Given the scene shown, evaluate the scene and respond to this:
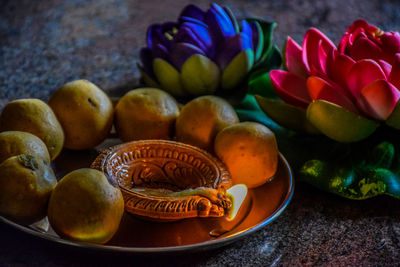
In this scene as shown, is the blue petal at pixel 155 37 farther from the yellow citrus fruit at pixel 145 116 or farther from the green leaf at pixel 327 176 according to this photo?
A: the green leaf at pixel 327 176

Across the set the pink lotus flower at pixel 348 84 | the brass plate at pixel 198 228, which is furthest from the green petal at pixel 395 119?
the brass plate at pixel 198 228

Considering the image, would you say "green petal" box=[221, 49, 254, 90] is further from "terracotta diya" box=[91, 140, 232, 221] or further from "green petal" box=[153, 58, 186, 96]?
"terracotta diya" box=[91, 140, 232, 221]

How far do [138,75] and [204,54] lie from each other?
205mm

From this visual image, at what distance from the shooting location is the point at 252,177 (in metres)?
0.45

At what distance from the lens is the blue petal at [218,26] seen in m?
0.59

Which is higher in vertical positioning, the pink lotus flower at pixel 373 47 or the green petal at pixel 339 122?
the pink lotus flower at pixel 373 47

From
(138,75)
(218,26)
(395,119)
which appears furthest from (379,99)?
(138,75)

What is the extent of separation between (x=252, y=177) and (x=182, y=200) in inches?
3.9

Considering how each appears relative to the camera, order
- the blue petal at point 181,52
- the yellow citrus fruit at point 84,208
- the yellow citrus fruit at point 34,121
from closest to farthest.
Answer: the yellow citrus fruit at point 84,208 < the yellow citrus fruit at point 34,121 < the blue petal at point 181,52

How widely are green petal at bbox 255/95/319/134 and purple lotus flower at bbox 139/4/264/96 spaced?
0.10 meters

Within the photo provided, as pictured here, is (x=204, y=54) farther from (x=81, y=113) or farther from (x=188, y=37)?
(x=81, y=113)

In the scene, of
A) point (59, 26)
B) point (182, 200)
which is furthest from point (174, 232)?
point (59, 26)

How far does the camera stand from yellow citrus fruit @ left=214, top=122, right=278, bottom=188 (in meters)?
0.44

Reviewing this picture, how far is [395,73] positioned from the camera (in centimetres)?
45
